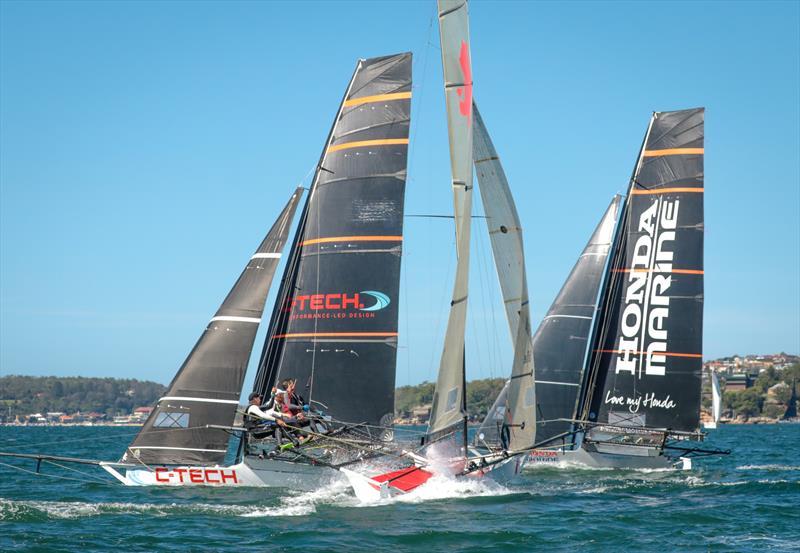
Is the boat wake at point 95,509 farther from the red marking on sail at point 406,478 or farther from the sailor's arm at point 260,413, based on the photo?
the red marking on sail at point 406,478

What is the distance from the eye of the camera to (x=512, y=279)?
2291 centimetres

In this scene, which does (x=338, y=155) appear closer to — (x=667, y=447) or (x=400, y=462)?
(x=400, y=462)

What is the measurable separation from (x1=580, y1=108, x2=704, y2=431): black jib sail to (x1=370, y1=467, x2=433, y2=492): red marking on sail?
1025 centimetres

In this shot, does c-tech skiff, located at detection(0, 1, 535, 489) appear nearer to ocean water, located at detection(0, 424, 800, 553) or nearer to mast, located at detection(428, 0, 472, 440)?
mast, located at detection(428, 0, 472, 440)

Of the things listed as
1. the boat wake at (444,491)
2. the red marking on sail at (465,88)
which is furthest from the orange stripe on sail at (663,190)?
the boat wake at (444,491)

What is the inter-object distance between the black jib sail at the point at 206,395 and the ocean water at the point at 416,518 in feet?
2.78

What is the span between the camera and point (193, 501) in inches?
818

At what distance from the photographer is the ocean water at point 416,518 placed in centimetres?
1664

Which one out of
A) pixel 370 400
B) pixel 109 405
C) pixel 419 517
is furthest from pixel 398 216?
pixel 109 405

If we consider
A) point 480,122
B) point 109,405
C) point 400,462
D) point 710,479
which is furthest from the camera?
point 109,405

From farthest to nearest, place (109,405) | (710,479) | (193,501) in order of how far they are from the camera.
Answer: (109,405) < (710,479) < (193,501)

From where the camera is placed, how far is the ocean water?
1664cm

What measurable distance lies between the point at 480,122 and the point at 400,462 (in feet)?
24.7

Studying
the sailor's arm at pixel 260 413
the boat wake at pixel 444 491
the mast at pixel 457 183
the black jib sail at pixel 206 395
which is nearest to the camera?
the mast at pixel 457 183
